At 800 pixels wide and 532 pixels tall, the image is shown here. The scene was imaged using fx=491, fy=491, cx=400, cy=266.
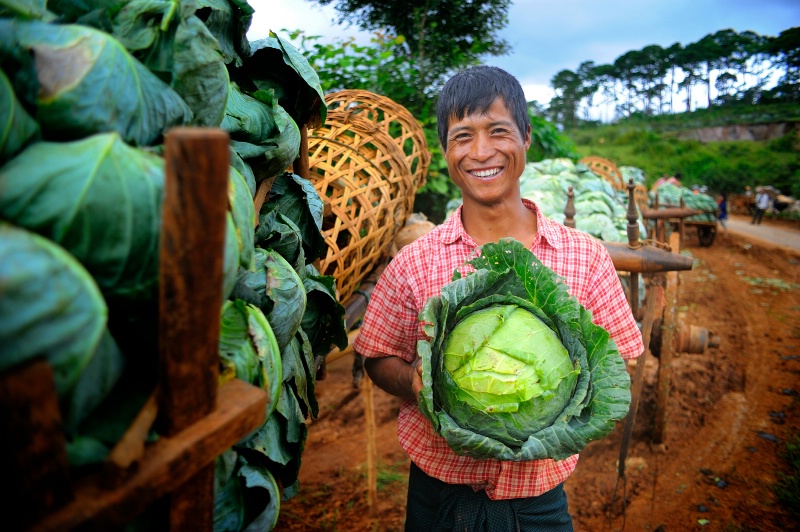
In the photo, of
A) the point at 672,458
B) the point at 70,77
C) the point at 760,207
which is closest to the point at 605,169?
the point at 672,458

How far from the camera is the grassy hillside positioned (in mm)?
24906

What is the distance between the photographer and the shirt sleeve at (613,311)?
2.00 metres

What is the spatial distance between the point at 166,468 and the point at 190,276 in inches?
11.3

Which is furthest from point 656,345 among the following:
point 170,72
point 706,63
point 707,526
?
point 706,63

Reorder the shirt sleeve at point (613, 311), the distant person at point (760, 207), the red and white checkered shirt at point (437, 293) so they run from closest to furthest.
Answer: the red and white checkered shirt at point (437, 293), the shirt sleeve at point (613, 311), the distant person at point (760, 207)

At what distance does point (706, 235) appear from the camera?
1527 cm

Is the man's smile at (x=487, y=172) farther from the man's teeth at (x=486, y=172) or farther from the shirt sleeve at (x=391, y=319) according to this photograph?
the shirt sleeve at (x=391, y=319)

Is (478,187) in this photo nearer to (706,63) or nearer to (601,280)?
(601,280)

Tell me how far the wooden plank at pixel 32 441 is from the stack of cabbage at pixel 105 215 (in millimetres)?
58

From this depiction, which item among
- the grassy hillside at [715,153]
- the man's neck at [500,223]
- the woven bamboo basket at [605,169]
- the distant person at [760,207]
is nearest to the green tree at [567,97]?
the grassy hillside at [715,153]

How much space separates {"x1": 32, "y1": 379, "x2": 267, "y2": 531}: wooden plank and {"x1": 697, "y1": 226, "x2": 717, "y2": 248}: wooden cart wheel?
56.6 feet

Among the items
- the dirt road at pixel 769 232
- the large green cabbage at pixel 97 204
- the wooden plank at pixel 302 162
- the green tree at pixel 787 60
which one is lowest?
the dirt road at pixel 769 232

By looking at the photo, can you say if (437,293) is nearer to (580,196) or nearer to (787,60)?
(580,196)

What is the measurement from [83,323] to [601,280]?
1837 mm
